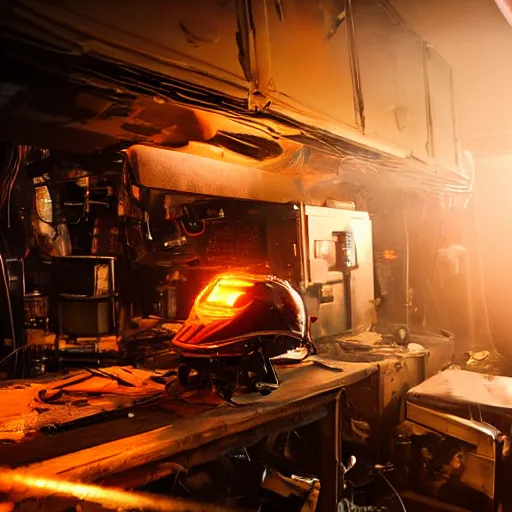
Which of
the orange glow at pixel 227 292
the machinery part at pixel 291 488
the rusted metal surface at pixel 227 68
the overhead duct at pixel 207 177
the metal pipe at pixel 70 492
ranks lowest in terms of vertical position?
the machinery part at pixel 291 488

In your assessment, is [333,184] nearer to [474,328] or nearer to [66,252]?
[66,252]

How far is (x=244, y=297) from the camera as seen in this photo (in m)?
2.97

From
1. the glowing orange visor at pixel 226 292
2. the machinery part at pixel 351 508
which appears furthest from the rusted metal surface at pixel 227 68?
the machinery part at pixel 351 508

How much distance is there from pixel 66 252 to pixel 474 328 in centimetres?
618

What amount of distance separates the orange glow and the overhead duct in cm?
108

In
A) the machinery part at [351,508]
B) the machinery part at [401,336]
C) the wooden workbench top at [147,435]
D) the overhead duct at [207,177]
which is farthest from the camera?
the machinery part at [401,336]

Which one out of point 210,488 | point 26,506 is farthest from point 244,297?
point 26,506

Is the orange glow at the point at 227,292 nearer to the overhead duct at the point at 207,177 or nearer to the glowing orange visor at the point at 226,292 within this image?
the glowing orange visor at the point at 226,292

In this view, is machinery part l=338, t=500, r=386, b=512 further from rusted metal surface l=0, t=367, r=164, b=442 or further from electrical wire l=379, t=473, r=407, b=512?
rusted metal surface l=0, t=367, r=164, b=442

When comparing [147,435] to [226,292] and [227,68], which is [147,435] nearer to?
[226,292]

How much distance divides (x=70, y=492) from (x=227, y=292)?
162cm

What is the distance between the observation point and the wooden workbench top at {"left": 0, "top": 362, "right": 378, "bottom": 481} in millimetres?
1848

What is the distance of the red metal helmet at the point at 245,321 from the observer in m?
2.78

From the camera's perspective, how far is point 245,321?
9.34 ft
